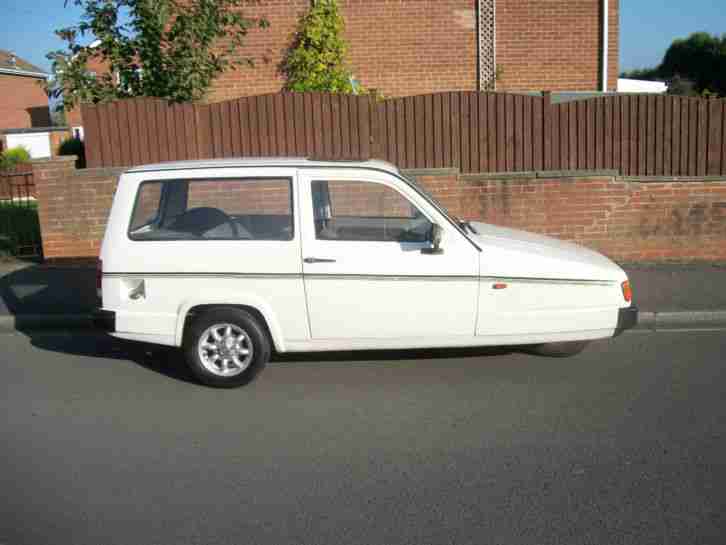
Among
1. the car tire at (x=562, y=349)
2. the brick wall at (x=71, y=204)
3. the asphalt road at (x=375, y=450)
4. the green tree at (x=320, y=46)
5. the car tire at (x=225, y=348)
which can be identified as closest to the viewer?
the asphalt road at (x=375, y=450)

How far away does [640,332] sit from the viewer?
8.01 meters

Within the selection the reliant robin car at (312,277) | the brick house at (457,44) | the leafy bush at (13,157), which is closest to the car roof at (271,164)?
the reliant robin car at (312,277)

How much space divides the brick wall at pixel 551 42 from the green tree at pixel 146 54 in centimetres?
668

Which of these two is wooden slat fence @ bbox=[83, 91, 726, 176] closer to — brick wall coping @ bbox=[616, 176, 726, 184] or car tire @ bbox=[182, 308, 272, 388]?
brick wall coping @ bbox=[616, 176, 726, 184]

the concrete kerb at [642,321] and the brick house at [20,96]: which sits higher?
the brick house at [20,96]

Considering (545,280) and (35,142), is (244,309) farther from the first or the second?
(35,142)

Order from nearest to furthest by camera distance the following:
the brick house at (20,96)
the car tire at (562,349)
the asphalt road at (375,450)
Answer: the asphalt road at (375,450) < the car tire at (562,349) < the brick house at (20,96)

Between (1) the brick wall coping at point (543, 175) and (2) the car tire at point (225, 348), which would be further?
(1) the brick wall coping at point (543, 175)

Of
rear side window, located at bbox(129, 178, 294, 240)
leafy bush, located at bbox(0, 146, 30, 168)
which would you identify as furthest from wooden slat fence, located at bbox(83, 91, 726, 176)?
leafy bush, located at bbox(0, 146, 30, 168)

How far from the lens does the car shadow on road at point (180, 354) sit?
7004 mm

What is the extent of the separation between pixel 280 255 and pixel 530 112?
6049 millimetres

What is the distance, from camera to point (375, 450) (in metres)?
4.97

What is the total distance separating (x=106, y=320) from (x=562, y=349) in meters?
3.92

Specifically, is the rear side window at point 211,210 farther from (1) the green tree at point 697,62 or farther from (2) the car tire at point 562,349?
(1) the green tree at point 697,62
